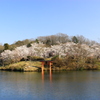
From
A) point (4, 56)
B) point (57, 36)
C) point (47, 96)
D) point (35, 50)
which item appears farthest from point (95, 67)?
point (57, 36)

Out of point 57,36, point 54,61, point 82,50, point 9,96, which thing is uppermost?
point 57,36

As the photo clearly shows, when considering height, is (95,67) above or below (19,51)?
below

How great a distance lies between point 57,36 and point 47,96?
65795mm

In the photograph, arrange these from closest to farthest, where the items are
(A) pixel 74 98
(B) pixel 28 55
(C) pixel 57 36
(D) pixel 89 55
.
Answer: (A) pixel 74 98, (D) pixel 89 55, (B) pixel 28 55, (C) pixel 57 36

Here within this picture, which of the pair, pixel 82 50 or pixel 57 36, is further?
pixel 57 36

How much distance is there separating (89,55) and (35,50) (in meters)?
19.1

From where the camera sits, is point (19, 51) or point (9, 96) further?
point (19, 51)

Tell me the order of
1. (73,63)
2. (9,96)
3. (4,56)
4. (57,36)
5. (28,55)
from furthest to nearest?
1. (57,36)
2. (28,55)
3. (4,56)
4. (73,63)
5. (9,96)

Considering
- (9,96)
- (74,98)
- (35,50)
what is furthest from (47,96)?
(35,50)

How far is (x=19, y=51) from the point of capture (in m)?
52.5

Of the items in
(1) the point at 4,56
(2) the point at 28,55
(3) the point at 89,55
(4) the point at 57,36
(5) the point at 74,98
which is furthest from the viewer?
(4) the point at 57,36

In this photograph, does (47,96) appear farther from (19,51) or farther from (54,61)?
(19,51)

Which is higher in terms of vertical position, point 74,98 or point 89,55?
point 89,55

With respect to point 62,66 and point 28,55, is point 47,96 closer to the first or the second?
point 62,66
